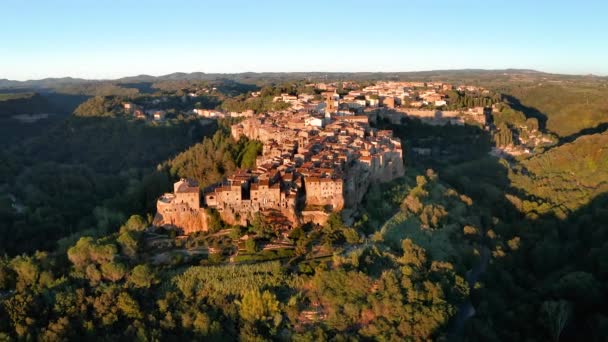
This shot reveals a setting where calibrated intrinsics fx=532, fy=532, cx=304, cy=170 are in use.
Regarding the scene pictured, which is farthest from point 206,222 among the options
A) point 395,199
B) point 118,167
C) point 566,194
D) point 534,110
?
point 534,110

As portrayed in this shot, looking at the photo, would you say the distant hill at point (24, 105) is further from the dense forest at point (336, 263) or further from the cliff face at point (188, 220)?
the cliff face at point (188, 220)

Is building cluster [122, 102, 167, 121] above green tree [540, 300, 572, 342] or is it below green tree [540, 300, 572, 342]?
above

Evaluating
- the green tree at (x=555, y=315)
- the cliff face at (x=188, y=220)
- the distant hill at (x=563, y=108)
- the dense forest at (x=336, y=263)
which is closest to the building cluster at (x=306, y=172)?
the cliff face at (x=188, y=220)

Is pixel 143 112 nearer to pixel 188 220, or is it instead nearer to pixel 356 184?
pixel 188 220

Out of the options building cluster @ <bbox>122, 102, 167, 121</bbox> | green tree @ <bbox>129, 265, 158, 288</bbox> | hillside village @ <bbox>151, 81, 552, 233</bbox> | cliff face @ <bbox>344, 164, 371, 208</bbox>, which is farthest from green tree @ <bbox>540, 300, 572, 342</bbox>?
building cluster @ <bbox>122, 102, 167, 121</bbox>

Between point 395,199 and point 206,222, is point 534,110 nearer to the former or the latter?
point 395,199

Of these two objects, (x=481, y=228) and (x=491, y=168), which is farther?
(x=491, y=168)

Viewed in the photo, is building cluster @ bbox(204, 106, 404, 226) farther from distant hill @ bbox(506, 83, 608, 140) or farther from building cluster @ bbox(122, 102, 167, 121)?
building cluster @ bbox(122, 102, 167, 121)

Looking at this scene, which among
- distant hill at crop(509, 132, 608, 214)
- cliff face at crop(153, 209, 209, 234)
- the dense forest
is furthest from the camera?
distant hill at crop(509, 132, 608, 214)
